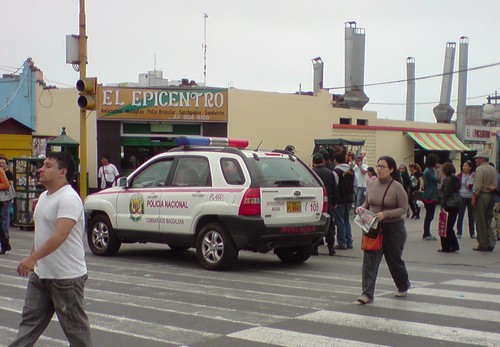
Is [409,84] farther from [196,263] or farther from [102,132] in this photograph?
[196,263]

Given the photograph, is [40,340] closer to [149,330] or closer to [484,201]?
[149,330]

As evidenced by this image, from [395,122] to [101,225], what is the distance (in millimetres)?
25375

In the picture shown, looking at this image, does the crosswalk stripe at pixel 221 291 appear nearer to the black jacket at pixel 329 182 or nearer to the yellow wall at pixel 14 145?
the black jacket at pixel 329 182

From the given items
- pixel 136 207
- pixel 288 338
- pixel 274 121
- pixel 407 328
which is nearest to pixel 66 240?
pixel 288 338

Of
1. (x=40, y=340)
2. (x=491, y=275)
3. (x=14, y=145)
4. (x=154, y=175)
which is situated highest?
(x=14, y=145)

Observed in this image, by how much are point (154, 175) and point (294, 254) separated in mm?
2827

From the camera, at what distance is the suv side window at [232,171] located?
11.8 metres

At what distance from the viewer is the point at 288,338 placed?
7.29 meters

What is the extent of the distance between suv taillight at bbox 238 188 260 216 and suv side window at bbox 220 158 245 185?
0.27 m

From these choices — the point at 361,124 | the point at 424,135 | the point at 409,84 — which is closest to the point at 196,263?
the point at 361,124

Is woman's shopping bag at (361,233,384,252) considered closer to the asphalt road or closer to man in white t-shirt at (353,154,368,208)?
the asphalt road

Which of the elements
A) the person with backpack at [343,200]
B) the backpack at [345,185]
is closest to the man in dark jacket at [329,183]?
the person with backpack at [343,200]

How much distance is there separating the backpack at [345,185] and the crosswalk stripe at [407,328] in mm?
6195

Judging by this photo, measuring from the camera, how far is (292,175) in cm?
1227
